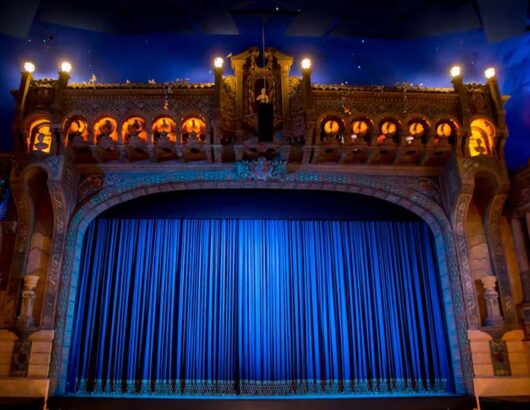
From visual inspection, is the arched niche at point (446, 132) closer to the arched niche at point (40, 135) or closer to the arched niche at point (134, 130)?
the arched niche at point (134, 130)

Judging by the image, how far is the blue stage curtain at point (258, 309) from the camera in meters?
8.41

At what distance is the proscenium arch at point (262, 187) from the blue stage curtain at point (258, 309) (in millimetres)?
290

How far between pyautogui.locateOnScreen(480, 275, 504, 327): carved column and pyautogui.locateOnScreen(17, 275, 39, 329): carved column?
7.82 metres

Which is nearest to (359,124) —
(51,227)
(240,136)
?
(240,136)

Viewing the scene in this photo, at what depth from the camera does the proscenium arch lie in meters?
7.78

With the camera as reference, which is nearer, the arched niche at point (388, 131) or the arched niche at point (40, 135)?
the arched niche at point (40, 135)

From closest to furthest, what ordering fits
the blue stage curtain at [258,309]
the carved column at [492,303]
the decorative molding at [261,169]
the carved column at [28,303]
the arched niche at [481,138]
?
the carved column at [28,303] → the carved column at [492,303] → the blue stage curtain at [258,309] → the arched niche at [481,138] → the decorative molding at [261,169]

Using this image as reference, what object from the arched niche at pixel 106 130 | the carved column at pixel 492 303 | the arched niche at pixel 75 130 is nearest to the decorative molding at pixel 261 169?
the arched niche at pixel 106 130

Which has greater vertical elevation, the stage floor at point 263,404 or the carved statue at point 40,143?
the carved statue at point 40,143

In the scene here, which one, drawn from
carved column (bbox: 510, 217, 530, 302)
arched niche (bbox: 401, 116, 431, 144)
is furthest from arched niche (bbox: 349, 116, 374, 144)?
carved column (bbox: 510, 217, 530, 302)

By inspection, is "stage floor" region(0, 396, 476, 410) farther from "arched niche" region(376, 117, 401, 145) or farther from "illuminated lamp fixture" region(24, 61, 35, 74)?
"illuminated lamp fixture" region(24, 61, 35, 74)

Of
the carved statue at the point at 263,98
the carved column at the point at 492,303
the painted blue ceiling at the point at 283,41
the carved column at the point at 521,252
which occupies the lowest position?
the carved column at the point at 492,303

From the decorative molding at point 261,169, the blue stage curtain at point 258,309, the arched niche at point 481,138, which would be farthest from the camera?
the decorative molding at point 261,169

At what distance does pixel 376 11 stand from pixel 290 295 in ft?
20.0
